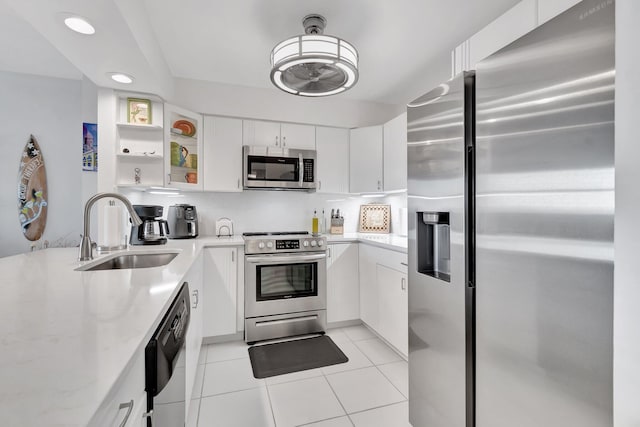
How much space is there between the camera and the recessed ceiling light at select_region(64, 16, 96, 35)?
146 centimetres

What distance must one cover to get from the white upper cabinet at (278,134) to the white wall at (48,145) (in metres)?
1.87

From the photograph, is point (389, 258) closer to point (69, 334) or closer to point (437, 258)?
point (437, 258)

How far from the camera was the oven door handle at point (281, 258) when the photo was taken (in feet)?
8.57

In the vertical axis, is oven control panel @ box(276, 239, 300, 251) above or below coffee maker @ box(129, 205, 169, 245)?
below

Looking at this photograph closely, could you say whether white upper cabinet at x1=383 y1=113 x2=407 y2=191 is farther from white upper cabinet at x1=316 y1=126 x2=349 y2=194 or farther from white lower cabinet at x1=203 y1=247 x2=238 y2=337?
white lower cabinet at x1=203 y1=247 x2=238 y2=337

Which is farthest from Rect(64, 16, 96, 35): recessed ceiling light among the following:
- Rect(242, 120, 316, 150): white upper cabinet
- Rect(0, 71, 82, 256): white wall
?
Rect(0, 71, 82, 256): white wall

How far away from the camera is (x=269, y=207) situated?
3.29 metres

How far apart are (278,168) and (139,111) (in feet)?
4.32

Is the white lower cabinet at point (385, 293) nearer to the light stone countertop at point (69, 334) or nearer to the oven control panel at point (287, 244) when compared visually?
the oven control panel at point (287, 244)

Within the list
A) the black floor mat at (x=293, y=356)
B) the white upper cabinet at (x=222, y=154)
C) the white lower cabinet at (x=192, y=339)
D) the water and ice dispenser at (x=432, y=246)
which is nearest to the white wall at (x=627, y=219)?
the water and ice dispenser at (x=432, y=246)

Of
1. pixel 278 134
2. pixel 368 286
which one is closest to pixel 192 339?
pixel 368 286

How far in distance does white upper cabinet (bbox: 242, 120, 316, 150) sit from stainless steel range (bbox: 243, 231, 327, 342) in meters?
1.04

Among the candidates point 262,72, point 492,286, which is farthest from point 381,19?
point 492,286

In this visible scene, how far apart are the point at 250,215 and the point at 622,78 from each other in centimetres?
301
